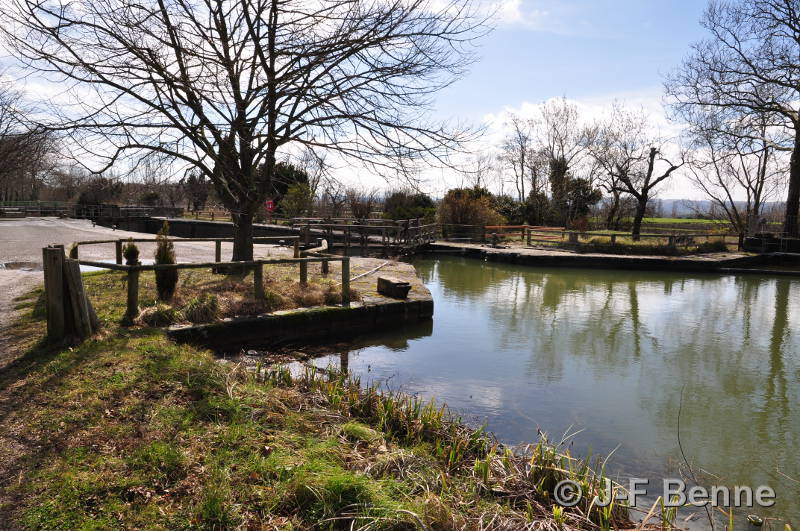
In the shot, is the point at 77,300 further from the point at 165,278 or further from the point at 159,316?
the point at 165,278

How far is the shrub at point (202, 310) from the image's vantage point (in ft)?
24.9

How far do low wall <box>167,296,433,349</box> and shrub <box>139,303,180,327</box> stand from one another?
0.73ft

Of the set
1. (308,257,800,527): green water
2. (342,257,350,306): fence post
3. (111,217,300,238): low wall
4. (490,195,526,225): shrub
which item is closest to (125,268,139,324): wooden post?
(308,257,800,527): green water

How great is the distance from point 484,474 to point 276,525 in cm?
159

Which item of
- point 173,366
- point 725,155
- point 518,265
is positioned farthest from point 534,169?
point 173,366

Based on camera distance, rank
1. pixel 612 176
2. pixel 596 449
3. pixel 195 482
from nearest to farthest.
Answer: pixel 195 482 → pixel 596 449 → pixel 612 176

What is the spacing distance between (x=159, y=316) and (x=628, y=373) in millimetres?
6773

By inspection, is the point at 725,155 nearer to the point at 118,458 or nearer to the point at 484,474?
the point at 484,474

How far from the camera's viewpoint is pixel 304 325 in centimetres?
869

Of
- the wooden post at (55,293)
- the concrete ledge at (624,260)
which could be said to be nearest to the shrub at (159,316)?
the wooden post at (55,293)

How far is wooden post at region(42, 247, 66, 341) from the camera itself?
5.70 m

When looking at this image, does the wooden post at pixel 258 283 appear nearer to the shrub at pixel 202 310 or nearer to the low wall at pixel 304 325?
the low wall at pixel 304 325

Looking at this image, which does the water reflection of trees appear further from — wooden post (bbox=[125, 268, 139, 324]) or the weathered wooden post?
the weathered wooden post

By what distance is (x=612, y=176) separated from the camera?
26.2 m
